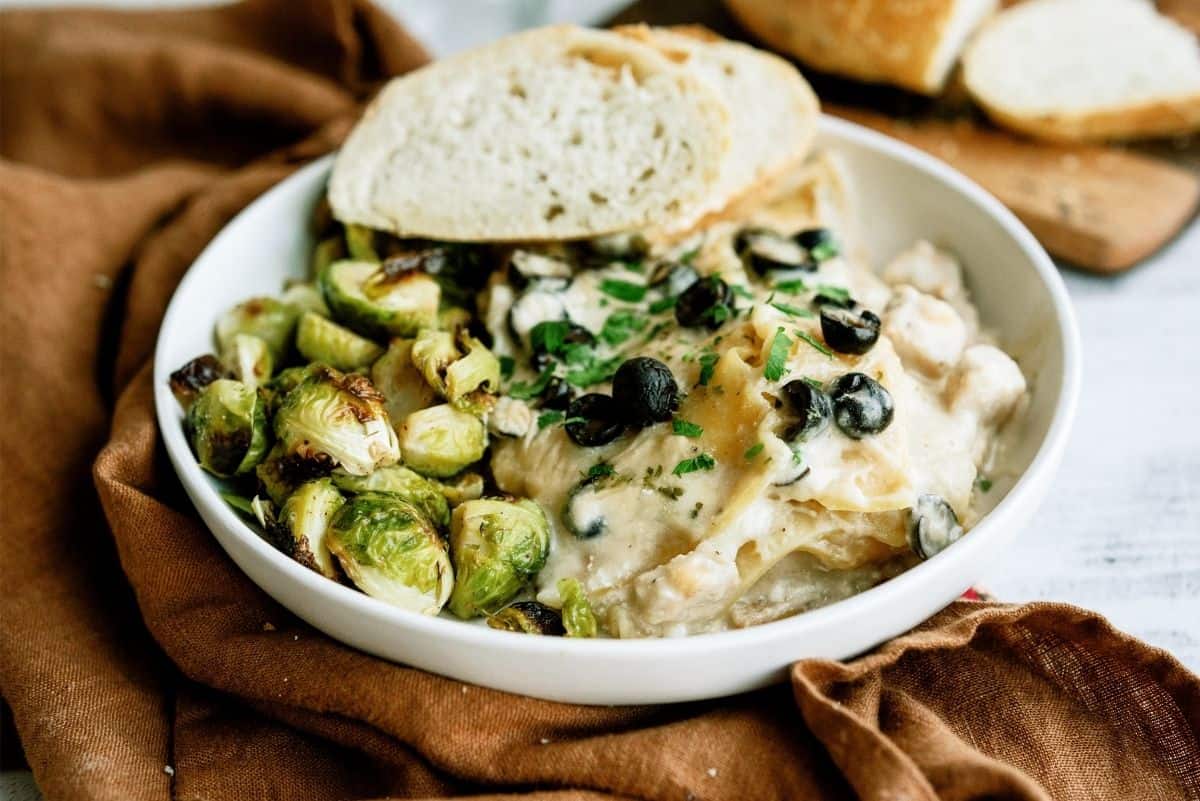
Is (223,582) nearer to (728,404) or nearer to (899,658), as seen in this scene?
(728,404)

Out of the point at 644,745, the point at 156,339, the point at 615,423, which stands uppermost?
the point at 615,423

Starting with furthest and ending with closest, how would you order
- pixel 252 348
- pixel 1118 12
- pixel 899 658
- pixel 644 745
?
pixel 1118 12 < pixel 252 348 < pixel 899 658 < pixel 644 745

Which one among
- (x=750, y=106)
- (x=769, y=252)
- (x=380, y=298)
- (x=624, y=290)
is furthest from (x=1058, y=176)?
(x=380, y=298)

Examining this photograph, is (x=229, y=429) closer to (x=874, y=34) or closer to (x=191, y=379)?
(x=191, y=379)

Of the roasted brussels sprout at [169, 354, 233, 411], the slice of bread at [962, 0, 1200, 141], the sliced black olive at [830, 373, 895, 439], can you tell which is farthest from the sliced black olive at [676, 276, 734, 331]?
the slice of bread at [962, 0, 1200, 141]

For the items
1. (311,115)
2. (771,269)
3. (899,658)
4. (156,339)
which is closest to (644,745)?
(899,658)
